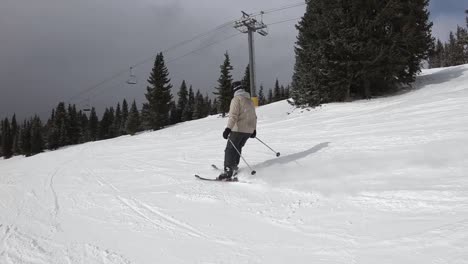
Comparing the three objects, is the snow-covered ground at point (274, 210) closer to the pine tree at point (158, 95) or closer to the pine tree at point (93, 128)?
the pine tree at point (158, 95)

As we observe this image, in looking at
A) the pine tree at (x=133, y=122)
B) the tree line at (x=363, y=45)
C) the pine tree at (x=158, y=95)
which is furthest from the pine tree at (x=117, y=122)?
the tree line at (x=363, y=45)

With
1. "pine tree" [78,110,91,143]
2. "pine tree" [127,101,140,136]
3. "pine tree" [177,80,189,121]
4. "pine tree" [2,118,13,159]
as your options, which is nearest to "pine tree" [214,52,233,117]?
"pine tree" [127,101,140,136]

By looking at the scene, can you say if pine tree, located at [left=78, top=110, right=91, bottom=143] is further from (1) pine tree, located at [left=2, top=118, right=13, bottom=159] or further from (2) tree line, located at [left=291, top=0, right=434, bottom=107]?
(2) tree line, located at [left=291, top=0, right=434, bottom=107]

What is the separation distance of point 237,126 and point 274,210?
2764 mm

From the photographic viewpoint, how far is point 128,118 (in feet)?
231

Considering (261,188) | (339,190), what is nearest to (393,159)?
(339,190)

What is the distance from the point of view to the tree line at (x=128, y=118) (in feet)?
165

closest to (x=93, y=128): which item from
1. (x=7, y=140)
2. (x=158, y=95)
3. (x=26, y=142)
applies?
(x=26, y=142)

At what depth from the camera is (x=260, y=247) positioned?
340 cm

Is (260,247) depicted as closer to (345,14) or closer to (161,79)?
(345,14)

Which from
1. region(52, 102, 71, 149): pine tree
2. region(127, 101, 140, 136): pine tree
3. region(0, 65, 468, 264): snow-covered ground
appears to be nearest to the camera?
region(0, 65, 468, 264): snow-covered ground

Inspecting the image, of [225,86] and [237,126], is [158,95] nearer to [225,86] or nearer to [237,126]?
[225,86]

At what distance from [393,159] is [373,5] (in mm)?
15831

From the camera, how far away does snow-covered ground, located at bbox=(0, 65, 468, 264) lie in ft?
10.7
